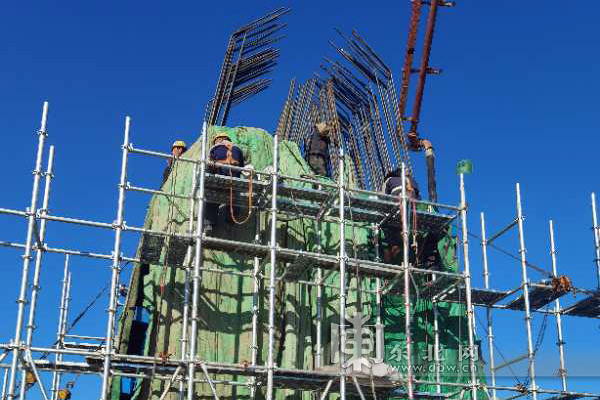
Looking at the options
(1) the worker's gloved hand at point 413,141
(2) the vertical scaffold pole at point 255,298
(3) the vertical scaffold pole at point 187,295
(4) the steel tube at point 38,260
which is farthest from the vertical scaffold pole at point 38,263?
(1) the worker's gloved hand at point 413,141

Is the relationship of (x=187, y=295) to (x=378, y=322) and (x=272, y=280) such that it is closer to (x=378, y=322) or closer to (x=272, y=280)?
(x=272, y=280)

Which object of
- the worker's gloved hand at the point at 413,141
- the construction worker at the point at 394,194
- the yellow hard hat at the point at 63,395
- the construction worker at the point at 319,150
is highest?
the worker's gloved hand at the point at 413,141

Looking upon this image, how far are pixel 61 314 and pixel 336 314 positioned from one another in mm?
8128

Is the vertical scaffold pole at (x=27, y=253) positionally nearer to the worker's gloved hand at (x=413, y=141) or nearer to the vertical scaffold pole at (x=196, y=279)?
the vertical scaffold pole at (x=196, y=279)

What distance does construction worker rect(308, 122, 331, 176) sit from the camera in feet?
82.0

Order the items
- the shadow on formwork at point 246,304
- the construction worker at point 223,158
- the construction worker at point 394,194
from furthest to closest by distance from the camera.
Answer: the construction worker at point 394,194, the construction worker at point 223,158, the shadow on formwork at point 246,304

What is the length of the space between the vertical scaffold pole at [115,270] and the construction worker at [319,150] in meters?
7.28

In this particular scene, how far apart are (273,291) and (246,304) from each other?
2.72 meters

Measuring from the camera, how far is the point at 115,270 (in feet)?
56.9

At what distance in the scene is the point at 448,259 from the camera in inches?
953

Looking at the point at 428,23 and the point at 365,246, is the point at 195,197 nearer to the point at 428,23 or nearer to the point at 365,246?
the point at 365,246

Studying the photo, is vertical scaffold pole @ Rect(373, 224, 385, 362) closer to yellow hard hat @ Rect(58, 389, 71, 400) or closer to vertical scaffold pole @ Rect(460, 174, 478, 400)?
vertical scaffold pole @ Rect(460, 174, 478, 400)

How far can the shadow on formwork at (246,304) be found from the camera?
19.8m

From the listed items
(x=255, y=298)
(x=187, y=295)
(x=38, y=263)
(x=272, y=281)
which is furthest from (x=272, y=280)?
(x=38, y=263)
